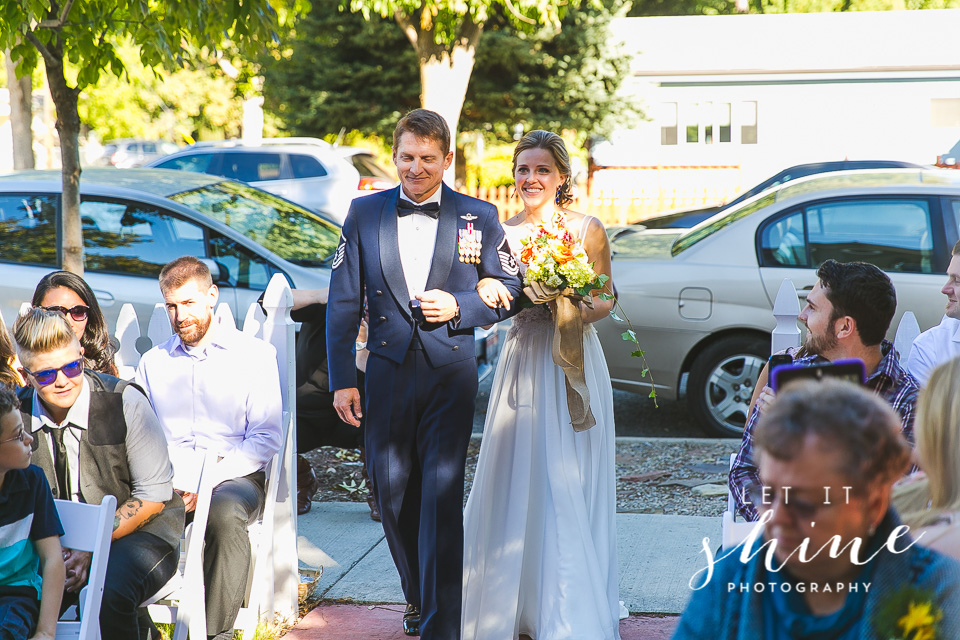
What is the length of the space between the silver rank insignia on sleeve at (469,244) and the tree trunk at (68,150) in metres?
3.11

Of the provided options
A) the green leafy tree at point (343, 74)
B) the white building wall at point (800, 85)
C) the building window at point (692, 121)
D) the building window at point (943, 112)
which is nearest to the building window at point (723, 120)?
the white building wall at point (800, 85)

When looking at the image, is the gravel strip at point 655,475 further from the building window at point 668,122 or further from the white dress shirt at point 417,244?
the building window at point 668,122

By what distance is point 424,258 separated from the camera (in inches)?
154

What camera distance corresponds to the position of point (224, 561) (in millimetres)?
3855

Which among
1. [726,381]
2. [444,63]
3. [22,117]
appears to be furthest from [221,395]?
[444,63]

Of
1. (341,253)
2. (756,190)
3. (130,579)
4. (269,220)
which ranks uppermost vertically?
(756,190)

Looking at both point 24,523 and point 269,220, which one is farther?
point 269,220

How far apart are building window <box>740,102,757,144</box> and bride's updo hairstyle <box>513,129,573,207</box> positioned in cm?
2563

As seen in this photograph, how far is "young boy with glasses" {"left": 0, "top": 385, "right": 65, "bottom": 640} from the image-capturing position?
2.92m

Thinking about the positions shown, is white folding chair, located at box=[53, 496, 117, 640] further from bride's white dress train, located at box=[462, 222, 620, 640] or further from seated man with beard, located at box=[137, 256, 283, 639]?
bride's white dress train, located at box=[462, 222, 620, 640]

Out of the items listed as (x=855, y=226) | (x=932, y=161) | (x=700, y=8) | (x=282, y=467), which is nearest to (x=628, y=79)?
(x=932, y=161)

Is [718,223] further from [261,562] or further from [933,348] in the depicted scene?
[261,562]

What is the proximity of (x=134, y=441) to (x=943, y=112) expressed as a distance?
28.4 m

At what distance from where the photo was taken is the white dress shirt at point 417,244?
389 centimetres
